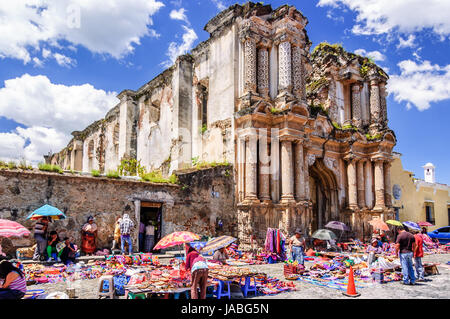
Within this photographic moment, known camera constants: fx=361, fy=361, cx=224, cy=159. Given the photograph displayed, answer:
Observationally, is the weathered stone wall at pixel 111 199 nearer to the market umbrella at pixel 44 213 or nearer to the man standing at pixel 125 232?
the man standing at pixel 125 232

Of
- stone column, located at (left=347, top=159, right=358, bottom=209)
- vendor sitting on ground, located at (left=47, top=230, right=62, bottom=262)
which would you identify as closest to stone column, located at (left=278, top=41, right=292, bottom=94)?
stone column, located at (left=347, top=159, right=358, bottom=209)

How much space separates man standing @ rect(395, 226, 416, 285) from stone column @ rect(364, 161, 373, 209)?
1156 cm

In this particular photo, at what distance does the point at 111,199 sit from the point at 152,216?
2.19 m

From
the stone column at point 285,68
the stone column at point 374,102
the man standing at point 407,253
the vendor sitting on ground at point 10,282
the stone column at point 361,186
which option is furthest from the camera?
the stone column at point 374,102

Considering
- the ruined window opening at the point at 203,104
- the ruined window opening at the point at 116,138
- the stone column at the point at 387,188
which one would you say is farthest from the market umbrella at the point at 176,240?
the ruined window opening at the point at 116,138

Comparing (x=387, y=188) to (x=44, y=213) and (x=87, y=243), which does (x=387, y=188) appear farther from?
(x=44, y=213)

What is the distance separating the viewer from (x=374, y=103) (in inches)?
883

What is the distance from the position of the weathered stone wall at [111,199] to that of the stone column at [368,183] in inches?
360

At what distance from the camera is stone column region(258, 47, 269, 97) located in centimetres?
1723

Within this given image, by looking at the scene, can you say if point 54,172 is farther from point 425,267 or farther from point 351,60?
point 351,60

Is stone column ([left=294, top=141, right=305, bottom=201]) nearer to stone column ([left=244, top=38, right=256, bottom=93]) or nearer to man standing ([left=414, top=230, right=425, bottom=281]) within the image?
stone column ([left=244, top=38, right=256, bottom=93])

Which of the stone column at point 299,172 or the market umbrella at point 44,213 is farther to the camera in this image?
the stone column at point 299,172

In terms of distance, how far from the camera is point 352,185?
20.2 metres

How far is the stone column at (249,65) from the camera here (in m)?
16.6
